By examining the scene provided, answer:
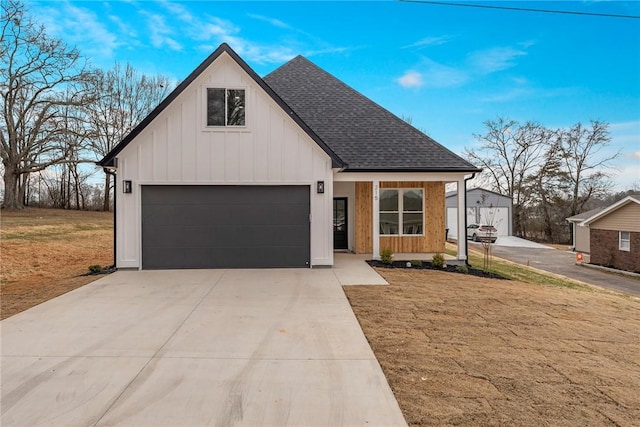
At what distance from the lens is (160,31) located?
14.4m

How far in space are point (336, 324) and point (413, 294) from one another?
95.8 inches

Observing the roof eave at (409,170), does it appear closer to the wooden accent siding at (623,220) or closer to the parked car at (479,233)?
the wooden accent siding at (623,220)

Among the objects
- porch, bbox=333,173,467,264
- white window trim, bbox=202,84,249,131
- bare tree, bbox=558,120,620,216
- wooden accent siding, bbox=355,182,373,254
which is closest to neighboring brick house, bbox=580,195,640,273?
porch, bbox=333,173,467,264

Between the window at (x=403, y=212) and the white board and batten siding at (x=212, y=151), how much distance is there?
384cm

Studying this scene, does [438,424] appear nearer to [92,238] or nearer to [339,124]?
[339,124]

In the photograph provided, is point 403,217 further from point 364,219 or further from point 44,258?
point 44,258

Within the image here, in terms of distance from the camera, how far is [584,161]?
3662cm

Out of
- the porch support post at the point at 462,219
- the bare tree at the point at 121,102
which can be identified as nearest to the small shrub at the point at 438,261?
the porch support post at the point at 462,219

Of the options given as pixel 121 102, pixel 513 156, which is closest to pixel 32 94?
pixel 121 102

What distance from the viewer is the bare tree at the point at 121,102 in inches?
1167

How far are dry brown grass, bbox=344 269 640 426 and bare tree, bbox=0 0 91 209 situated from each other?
1055 inches

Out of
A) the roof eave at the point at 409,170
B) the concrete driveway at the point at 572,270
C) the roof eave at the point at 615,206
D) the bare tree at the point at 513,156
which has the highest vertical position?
the bare tree at the point at 513,156

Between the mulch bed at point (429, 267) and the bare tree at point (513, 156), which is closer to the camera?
the mulch bed at point (429, 267)

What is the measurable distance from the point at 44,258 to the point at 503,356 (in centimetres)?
1323
